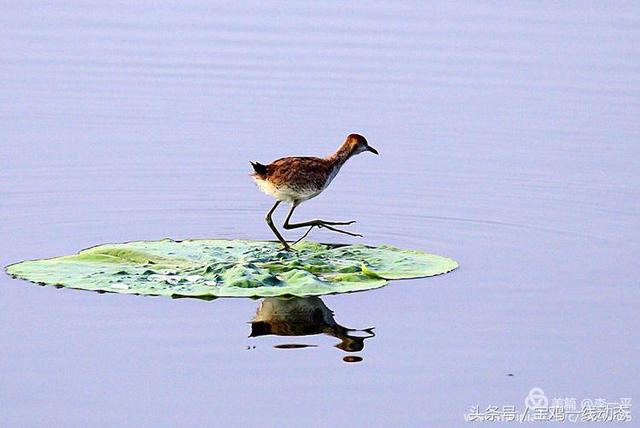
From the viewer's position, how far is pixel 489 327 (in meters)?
12.8

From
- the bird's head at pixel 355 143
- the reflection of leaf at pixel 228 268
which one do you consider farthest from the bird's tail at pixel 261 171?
the bird's head at pixel 355 143

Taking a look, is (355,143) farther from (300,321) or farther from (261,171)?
(300,321)

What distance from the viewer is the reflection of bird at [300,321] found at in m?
12.4

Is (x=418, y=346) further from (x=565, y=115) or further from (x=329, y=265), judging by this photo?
(x=565, y=115)

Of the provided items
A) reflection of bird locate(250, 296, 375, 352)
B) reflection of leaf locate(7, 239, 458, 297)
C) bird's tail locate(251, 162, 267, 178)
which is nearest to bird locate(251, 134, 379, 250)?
bird's tail locate(251, 162, 267, 178)

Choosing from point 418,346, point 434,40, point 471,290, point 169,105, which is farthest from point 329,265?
point 434,40

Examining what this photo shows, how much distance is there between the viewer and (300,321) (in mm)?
12734

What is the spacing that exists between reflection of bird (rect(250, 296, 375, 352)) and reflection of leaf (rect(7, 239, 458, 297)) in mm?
192

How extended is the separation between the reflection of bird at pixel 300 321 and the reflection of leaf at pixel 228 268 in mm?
192

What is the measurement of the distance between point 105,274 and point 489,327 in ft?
11.0

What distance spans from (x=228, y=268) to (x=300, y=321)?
145cm

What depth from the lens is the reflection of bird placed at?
12352 millimetres

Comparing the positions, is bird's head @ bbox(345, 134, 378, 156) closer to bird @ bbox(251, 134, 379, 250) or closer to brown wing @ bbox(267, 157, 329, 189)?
bird @ bbox(251, 134, 379, 250)

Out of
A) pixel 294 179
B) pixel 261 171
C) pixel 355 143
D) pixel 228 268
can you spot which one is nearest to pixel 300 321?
pixel 228 268
